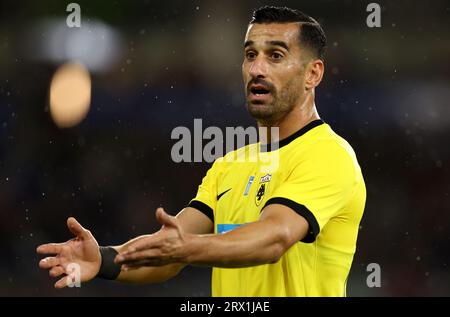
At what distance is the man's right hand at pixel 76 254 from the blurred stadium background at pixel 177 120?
4.52m

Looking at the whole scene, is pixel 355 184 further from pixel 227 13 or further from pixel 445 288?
pixel 227 13

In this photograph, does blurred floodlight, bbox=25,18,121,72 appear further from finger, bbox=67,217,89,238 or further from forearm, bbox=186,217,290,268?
forearm, bbox=186,217,290,268

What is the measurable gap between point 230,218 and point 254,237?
70 centimetres

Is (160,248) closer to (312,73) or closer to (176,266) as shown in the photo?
(176,266)

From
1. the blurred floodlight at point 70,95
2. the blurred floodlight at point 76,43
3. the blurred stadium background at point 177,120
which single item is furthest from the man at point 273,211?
the blurred floodlight at point 76,43

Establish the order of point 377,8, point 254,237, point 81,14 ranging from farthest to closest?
point 81,14, point 377,8, point 254,237

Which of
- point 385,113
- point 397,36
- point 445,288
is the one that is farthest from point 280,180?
point 397,36

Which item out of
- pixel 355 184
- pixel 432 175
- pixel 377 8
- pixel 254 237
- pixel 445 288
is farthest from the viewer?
pixel 377 8

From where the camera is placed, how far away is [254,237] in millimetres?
2914

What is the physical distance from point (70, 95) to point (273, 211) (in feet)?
22.7

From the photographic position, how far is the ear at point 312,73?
3.79 m

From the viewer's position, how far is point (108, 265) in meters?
3.40

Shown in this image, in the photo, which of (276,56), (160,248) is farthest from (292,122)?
(160,248)

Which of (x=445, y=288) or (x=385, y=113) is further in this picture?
(x=385, y=113)
